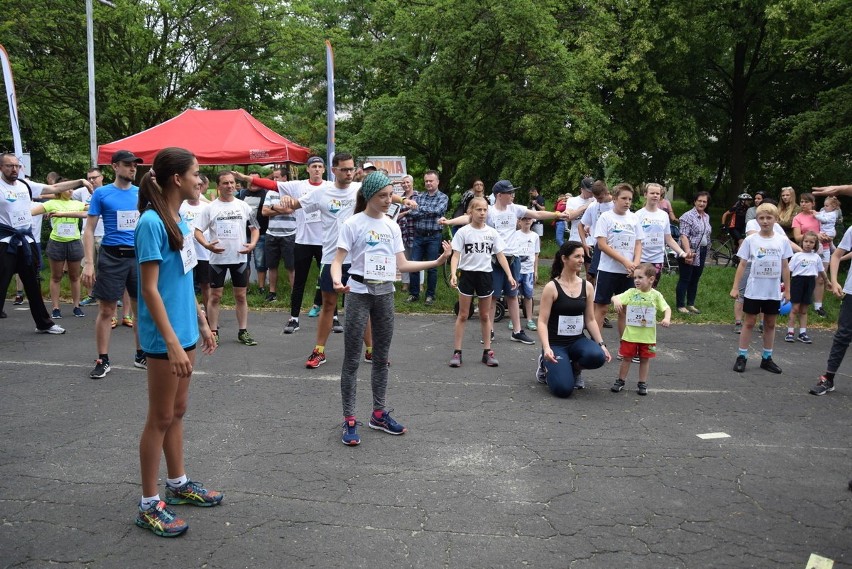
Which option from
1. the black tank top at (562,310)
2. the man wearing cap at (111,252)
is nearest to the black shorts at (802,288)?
the black tank top at (562,310)

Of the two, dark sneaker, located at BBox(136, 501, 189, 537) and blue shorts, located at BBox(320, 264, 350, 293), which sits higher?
blue shorts, located at BBox(320, 264, 350, 293)

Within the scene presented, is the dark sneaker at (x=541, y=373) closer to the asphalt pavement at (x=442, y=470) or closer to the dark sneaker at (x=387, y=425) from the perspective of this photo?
the asphalt pavement at (x=442, y=470)

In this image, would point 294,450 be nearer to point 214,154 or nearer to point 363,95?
point 214,154

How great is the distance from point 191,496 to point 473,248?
4665 millimetres

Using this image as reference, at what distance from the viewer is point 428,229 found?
11.9m

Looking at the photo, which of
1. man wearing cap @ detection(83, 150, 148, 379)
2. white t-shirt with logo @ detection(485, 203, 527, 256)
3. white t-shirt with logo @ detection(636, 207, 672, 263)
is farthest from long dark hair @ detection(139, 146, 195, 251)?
white t-shirt with logo @ detection(636, 207, 672, 263)

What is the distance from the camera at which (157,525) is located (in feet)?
12.8

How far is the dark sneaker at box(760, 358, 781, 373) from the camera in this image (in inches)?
317

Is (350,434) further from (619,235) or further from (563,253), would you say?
(619,235)

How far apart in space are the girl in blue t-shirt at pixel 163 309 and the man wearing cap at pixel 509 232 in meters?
5.67

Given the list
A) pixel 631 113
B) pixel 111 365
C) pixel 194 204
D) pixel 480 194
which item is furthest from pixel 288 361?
pixel 631 113

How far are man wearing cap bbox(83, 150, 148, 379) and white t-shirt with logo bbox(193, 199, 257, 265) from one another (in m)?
1.20

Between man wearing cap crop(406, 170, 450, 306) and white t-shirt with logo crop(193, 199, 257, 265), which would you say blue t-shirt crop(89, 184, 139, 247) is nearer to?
white t-shirt with logo crop(193, 199, 257, 265)

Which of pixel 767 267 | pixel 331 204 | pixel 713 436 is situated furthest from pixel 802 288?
pixel 331 204
